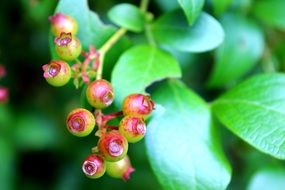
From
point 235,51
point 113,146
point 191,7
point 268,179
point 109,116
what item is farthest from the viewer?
point 235,51

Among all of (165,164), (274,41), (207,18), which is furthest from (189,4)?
(274,41)

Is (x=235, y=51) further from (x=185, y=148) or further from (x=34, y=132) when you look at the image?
(x=34, y=132)

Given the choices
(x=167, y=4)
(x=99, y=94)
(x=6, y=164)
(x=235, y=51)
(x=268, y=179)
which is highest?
(x=99, y=94)

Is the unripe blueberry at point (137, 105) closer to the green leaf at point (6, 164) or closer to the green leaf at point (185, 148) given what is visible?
the green leaf at point (185, 148)

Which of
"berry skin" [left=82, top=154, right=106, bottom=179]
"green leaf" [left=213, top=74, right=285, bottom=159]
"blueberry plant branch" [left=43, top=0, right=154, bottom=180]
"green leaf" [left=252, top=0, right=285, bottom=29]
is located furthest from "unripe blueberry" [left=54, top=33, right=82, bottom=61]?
"green leaf" [left=252, top=0, right=285, bottom=29]

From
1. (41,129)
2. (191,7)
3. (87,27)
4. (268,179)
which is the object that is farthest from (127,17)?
(41,129)

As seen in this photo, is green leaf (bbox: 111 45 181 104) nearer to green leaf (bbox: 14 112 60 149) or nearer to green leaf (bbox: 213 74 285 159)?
green leaf (bbox: 213 74 285 159)
